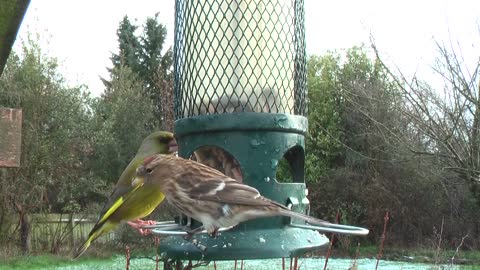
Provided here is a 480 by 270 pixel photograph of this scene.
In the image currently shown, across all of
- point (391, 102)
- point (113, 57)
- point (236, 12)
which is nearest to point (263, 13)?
point (236, 12)

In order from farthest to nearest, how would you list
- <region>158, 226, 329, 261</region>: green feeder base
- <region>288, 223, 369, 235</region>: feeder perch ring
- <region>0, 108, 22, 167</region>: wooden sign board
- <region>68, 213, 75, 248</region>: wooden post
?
<region>68, 213, 75, 248</region>: wooden post < <region>158, 226, 329, 261</region>: green feeder base < <region>288, 223, 369, 235</region>: feeder perch ring < <region>0, 108, 22, 167</region>: wooden sign board

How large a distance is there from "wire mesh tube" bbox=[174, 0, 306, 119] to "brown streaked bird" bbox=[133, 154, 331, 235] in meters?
0.42

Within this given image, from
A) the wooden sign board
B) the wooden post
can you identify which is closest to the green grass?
the wooden post

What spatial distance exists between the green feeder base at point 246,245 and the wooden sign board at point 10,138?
1.06 meters

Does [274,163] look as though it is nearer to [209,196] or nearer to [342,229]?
[209,196]

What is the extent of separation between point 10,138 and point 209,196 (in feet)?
2.87

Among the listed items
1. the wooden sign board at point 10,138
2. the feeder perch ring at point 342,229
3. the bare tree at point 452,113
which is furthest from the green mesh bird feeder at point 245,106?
the bare tree at point 452,113

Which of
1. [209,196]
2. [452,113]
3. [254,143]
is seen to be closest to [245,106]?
[254,143]

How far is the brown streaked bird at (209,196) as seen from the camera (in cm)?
207

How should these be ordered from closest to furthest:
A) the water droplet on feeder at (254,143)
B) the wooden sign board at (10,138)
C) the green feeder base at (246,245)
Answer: the wooden sign board at (10,138) < the green feeder base at (246,245) < the water droplet on feeder at (254,143)

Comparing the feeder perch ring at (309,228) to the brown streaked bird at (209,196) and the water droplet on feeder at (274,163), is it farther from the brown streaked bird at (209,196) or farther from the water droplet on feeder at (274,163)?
the water droplet on feeder at (274,163)

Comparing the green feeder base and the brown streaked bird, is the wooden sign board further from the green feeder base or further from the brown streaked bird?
the green feeder base

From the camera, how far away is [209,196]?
7.00ft

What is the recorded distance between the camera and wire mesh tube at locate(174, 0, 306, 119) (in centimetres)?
260
